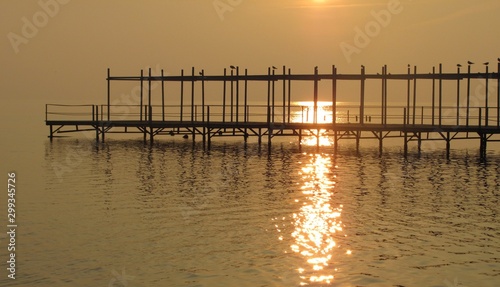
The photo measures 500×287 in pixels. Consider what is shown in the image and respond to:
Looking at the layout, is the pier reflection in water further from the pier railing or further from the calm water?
the pier railing

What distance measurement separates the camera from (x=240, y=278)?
49.9 feet

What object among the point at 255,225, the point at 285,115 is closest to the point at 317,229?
the point at 255,225

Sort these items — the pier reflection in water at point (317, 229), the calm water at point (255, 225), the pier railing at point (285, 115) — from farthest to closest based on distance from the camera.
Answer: the pier railing at point (285, 115), the pier reflection in water at point (317, 229), the calm water at point (255, 225)

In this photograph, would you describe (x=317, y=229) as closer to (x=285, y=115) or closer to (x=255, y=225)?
(x=255, y=225)

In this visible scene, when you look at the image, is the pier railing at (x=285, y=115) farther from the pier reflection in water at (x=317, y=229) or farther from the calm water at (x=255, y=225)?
the pier reflection in water at (x=317, y=229)

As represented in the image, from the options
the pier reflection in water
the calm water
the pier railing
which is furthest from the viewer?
the pier railing

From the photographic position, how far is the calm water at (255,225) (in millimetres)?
15586

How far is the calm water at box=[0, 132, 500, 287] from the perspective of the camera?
15.6m

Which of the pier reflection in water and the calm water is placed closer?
the calm water

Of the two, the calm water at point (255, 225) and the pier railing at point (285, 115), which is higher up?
the pier railing at point (285, 115)

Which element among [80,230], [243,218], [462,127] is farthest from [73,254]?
[462,127]

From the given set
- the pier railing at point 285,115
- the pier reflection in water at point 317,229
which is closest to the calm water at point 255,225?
the pier reflection in water at point 317,229

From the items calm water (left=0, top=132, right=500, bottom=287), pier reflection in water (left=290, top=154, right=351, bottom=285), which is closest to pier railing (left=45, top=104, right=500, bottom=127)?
calm water (left=0, top=132, right=500, bottom=287)

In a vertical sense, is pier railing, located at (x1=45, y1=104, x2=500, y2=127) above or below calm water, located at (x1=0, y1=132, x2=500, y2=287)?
above
